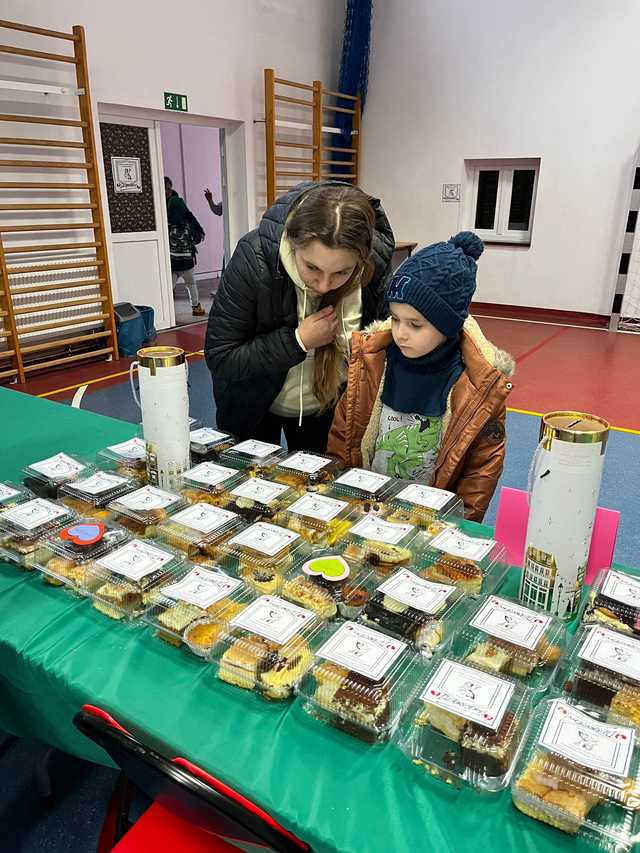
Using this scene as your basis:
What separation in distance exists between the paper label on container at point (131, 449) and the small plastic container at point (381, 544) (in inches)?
25.0

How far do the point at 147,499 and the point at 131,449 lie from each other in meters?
0.32

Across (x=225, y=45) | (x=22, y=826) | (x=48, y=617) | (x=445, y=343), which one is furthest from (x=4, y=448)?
(x=225, y=45)

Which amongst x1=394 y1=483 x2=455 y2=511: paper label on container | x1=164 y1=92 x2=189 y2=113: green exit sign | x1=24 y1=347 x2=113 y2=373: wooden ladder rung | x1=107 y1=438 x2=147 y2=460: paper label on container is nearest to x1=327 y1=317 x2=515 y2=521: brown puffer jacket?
x1=394 y1=483 x2=455 y2=511: paper label on container

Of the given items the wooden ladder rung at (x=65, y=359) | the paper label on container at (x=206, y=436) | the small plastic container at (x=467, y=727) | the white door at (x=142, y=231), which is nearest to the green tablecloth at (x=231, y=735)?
the small plastic container at (x=467, y=727)

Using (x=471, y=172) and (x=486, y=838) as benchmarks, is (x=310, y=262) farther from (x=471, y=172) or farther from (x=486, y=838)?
(x=471, y=172)

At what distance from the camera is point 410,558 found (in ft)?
3.59

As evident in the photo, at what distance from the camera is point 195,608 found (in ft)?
3.16

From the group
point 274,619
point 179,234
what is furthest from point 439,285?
point 179,234

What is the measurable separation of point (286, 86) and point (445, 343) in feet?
21.0

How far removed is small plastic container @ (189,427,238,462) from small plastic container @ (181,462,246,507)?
0.11m

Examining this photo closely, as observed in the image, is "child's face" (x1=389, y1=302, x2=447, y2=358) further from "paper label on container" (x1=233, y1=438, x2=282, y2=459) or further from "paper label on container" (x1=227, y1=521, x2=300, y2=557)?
"paper label on container" (x1=227, y1=521, x2=300, y2=557)

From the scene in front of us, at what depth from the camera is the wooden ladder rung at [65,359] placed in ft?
15.2

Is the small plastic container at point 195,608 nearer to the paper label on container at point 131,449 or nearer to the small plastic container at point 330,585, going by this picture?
the small plastic container at point 330,585

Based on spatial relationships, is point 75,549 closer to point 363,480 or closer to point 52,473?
point 52,473
